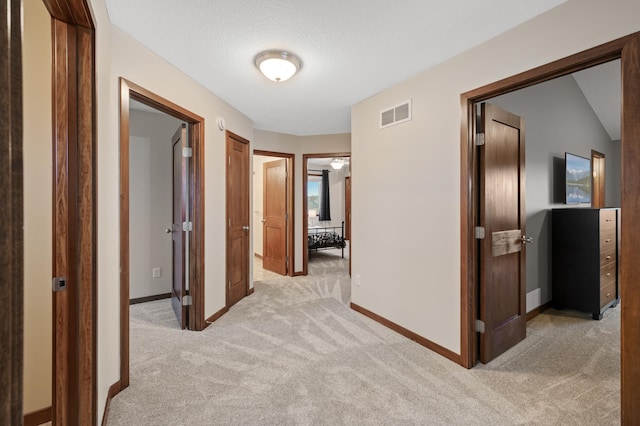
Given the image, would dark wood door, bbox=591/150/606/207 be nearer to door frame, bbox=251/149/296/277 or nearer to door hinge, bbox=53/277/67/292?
door frame, bbox=251/149/296/277

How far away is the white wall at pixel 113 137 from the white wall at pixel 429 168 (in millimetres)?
1625

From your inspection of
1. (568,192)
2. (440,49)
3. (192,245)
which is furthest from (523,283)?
(192,245)

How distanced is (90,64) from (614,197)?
7116 millimetres

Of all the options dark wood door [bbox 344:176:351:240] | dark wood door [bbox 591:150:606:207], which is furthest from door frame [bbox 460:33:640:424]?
dark wood door [bbox 344:176:351:240]

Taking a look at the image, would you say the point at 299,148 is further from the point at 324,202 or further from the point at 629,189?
the point at 324,202

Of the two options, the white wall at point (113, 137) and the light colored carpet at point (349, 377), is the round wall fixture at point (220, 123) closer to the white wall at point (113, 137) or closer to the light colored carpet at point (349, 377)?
the white wall at point (113, 137)

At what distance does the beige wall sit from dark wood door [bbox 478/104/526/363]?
9.09 ft

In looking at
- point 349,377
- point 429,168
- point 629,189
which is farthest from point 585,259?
point 349,377

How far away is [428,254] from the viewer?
2582 mm

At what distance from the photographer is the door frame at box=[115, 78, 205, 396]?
2045 millimetres

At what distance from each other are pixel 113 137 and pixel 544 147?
4.15m

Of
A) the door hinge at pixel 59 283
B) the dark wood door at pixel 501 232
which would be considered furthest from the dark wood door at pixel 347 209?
the door hinge at pixel 59 283

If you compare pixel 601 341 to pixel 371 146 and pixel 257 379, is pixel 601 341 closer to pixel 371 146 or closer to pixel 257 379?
pixel 371 146

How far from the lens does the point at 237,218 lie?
3719 mm
